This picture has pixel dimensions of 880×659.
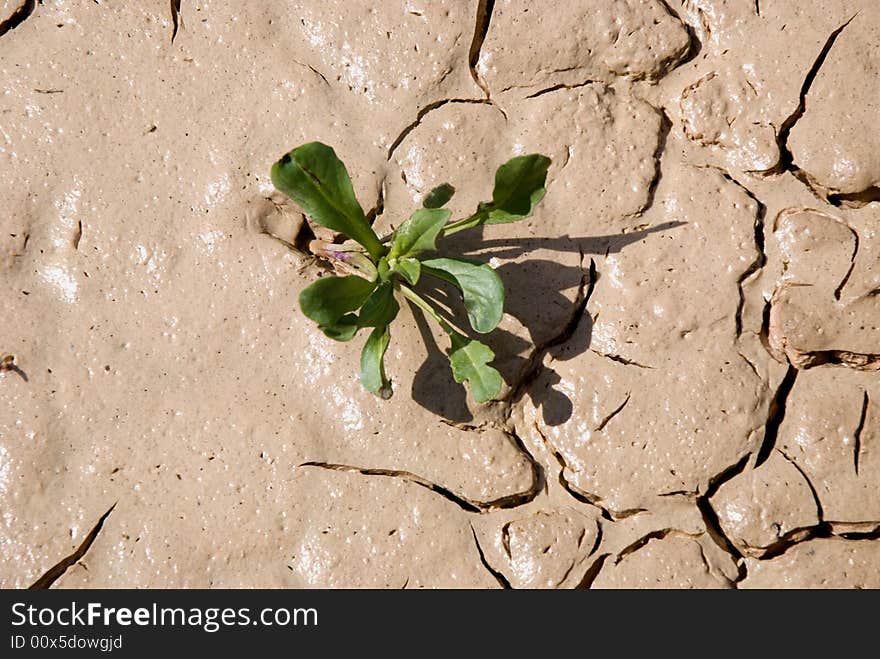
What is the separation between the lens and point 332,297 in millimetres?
2502

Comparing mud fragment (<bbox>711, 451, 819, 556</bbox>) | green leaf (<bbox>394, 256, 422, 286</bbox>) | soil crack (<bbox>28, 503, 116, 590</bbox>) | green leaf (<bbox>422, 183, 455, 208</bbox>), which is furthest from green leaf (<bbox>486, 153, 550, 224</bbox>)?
soil crack (<bbox>28, 503, 116, 590</bbox>)

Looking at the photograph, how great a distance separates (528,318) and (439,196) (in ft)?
1.62

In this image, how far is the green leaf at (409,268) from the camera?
99.5 inches

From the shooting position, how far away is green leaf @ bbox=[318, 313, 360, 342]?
2.51 metres

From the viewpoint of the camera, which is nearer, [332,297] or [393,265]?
[332,297]

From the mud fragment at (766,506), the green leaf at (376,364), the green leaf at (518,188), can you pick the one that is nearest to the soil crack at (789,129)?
the green leaf at (518,188)

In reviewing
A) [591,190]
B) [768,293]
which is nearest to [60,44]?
[591,190]

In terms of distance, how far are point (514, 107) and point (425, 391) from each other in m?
1.02

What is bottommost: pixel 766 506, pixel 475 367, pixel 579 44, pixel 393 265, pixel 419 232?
pixel 766 506

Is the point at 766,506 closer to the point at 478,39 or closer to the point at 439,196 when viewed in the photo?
the point at 439,196

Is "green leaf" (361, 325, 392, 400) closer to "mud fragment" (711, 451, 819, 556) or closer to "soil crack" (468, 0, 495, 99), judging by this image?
"soil crack" (468, 0, 495, 99)

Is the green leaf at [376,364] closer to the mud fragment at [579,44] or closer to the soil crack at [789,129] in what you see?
the mud fragment at [579,44]

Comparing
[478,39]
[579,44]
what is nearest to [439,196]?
[478,39]

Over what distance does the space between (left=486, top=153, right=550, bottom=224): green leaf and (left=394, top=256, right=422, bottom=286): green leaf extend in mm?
278
